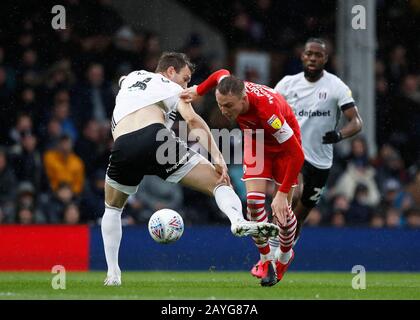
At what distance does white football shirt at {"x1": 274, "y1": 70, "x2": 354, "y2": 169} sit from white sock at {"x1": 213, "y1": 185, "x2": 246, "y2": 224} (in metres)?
2.29

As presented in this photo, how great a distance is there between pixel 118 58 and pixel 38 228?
3561 mm

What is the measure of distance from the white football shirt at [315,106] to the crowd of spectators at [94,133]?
2835 mm

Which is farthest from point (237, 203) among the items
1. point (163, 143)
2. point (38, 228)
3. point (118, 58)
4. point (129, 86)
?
point (118, 58)

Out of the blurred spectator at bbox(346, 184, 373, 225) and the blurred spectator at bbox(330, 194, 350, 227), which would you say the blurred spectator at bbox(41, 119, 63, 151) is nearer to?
the blurred spectator at bbox(330, 194, 350, 227)

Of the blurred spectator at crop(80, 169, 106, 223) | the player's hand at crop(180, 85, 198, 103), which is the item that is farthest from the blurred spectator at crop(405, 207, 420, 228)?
the player's hand at crop(180, 85, 198, 103)

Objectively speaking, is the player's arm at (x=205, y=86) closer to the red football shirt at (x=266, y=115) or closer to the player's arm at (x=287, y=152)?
the red football shirt at (x=266, y=115)

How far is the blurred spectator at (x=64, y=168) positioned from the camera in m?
13.0

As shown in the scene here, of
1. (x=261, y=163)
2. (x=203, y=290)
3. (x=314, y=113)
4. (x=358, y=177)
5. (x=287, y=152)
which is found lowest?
(x=203, y=290)

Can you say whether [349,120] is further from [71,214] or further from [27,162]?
[27,162]

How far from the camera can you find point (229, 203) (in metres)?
8.20

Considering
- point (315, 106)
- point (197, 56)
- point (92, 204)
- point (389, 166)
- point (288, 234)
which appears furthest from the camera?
point (197, 56)

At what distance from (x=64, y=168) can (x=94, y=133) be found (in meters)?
0.70

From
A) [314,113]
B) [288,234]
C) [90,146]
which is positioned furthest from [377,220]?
[288,234]
